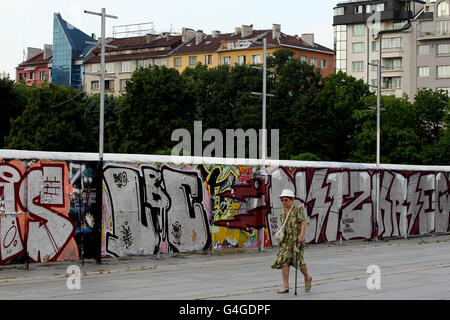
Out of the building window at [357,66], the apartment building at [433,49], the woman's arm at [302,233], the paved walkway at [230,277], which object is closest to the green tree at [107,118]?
the building window at [357,66]

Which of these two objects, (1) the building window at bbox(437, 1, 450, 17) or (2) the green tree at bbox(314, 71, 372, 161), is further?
(1) the building window at bbox(437, 1, 450, 17)

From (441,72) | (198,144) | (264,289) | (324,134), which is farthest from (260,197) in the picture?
(441,72)

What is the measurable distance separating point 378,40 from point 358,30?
5.65 meters

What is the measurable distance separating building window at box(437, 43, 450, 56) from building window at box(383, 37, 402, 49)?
6387 mm

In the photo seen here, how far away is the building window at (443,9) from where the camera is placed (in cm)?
11056

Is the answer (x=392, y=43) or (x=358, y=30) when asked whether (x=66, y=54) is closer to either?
(x=358, y=30)

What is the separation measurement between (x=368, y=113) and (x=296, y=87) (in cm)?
1095

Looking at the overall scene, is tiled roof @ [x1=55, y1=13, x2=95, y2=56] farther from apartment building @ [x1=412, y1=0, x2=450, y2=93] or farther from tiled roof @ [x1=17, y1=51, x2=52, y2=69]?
apartment building @ [x1=412, y1=0, x2=450, y2=93]

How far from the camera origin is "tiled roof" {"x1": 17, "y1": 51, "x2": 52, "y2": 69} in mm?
150000

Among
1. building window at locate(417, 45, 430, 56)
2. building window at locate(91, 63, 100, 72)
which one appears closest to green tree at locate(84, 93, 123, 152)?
building window at locate(417, 45, 430, 56)

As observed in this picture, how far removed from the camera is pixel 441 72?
356 ft

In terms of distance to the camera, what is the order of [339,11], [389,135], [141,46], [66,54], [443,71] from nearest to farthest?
[389,135] < [443,71] < [339,11] < [66,54] < [141,46]

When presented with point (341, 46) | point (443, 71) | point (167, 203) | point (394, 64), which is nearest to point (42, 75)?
point (341, 46)

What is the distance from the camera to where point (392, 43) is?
116 meters
